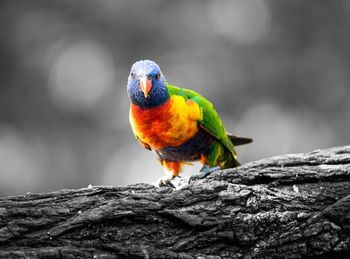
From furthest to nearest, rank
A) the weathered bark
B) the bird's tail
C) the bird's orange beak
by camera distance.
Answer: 1. the bird's tail
2. the bird's orange beak
3. the weathered bark

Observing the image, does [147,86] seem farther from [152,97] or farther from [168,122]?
[168,122]

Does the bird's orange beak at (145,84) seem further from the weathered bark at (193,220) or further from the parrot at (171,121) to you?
the weathered bark at (193,220)

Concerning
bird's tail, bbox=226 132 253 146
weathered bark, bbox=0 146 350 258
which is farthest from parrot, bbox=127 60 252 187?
weathered bark, bbox=0 146 350 258

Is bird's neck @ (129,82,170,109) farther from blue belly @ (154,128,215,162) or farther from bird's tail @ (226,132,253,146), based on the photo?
bird's tail @ (226,132,253,146)

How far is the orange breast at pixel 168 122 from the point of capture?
2.93 meters

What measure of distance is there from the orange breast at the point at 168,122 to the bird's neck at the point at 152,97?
33mm

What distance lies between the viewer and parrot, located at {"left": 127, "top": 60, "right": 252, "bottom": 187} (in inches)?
116

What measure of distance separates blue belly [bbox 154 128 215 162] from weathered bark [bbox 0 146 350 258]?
0.82 m

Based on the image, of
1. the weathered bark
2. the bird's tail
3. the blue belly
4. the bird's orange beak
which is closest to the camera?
the weathered bark

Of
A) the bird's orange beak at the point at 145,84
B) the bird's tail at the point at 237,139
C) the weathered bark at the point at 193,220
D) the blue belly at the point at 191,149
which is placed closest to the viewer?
the weathered bark at the point at 193,220

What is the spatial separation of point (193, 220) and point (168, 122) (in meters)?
1.02

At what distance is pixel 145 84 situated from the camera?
2.89 m

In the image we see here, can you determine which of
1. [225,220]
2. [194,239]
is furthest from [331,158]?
[194,239]

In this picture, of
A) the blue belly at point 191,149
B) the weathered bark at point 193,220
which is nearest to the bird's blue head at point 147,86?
the blue belly at point 191,149
